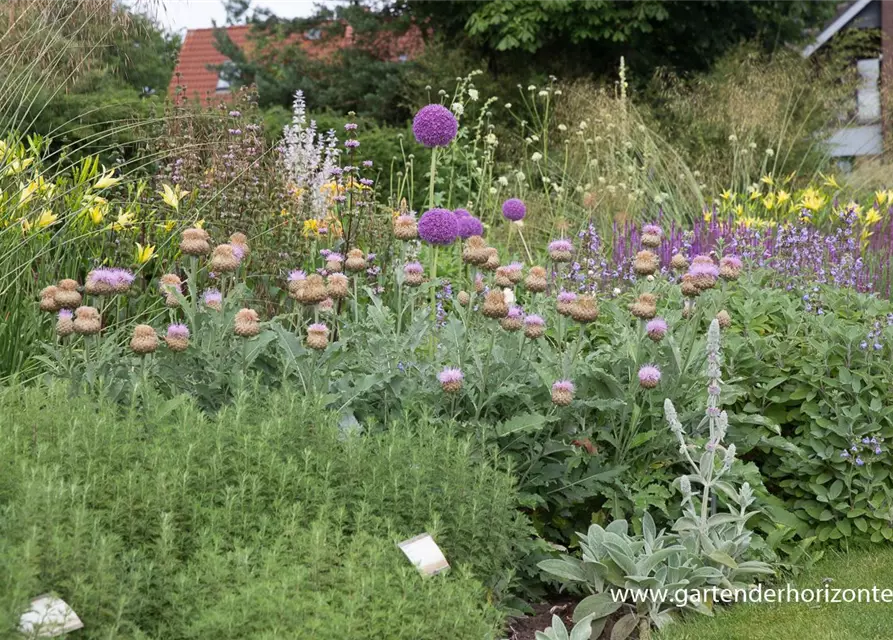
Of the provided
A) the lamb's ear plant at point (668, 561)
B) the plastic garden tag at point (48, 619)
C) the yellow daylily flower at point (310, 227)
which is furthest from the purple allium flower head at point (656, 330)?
the yellow daylily flower at point (310, 227)

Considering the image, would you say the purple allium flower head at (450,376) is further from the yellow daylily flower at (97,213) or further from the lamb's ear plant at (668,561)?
the yellow daylily flower at (97,213)

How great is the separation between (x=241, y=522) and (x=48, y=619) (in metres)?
0.57

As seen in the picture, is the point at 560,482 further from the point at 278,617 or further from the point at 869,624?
the point at 278,617

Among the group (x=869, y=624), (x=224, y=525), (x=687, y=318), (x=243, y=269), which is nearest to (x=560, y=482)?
(x=687, y=318)

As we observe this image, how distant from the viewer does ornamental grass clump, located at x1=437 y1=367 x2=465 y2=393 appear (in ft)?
10.2

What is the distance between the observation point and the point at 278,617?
2.06 m

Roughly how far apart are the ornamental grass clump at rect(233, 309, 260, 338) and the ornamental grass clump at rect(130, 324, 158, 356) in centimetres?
25

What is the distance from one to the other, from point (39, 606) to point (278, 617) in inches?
18.0

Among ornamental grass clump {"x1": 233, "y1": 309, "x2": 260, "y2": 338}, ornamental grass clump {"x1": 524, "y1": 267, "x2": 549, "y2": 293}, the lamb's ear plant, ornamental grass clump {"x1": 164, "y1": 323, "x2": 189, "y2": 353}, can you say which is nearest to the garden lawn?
the lamb's ear plant

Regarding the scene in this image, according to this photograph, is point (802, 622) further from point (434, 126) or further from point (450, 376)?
point (434, 126)

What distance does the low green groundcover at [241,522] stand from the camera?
207 cm

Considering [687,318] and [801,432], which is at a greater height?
[687,318]

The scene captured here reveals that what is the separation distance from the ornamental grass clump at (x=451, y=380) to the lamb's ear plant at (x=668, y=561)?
1.93 feet

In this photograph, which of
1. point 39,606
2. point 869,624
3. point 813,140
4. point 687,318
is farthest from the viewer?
point 813,140
